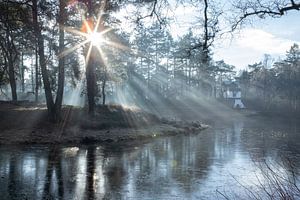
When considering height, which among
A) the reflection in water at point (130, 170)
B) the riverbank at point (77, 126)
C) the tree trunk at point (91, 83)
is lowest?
the reflection in water at point (130, 170)

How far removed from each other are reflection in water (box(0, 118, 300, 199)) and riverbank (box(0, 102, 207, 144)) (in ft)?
9.68

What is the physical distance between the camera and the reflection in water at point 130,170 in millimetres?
13188

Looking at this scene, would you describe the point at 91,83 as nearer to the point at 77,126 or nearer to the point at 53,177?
the point at 77,126

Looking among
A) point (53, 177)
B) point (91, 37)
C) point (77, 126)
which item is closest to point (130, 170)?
point (53, 177)

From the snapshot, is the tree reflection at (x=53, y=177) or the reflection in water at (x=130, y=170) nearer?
the tree reflection at (x=53, y=177)

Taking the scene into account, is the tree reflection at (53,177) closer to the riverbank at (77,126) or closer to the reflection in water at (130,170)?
the reflection in water at (130,170)

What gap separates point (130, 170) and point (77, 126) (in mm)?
13646

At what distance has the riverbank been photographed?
2762 cm

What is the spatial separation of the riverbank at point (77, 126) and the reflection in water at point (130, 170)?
9.68 feet

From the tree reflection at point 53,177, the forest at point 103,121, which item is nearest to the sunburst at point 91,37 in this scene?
the forest at point 103,121

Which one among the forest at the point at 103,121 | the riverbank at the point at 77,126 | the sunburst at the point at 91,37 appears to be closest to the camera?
the forest at the point at 103,121

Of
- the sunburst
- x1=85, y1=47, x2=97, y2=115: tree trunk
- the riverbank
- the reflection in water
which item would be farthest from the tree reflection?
x1=85, y1=47, x2=97, y2=115: tree trunk

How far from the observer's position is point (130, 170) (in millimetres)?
17625

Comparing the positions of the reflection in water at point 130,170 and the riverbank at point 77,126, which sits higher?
the riverbank at point 77,126
